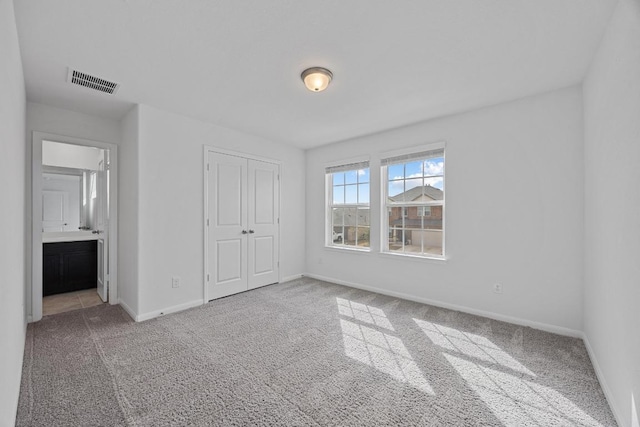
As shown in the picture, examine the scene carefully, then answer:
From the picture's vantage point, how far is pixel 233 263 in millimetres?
4172

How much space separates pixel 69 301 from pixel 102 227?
110 cm

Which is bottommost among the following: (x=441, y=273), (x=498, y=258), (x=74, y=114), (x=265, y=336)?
(x=265, y=336)

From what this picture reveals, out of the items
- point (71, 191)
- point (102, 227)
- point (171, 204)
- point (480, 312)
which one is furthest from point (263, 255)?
point (71, 191)

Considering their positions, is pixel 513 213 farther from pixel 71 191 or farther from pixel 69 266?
pixel 71 191

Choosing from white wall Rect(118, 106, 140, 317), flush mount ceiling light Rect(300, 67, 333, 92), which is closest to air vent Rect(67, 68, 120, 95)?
white wall Rect(118, 106, 140, 317)

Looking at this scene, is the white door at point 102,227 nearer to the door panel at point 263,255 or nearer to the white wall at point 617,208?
the door panel at point 263,255

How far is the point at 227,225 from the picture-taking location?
13.5 ft

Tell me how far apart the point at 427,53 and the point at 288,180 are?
3250mm

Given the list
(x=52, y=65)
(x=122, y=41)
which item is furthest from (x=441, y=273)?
(x=52, y=65)

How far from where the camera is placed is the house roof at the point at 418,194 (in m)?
3.74

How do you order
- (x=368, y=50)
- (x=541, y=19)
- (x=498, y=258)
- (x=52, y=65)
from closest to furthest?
(x=541, y=19), (x=368, y=50), (x=52, y=65), (x=498, y=258)

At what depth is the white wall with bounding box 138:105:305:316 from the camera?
10.7 ft

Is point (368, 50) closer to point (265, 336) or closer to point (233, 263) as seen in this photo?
point (265, 336)

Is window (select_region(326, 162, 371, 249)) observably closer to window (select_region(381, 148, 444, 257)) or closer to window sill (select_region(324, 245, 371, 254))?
window sill (select_region(324, 245, 371, 254))
